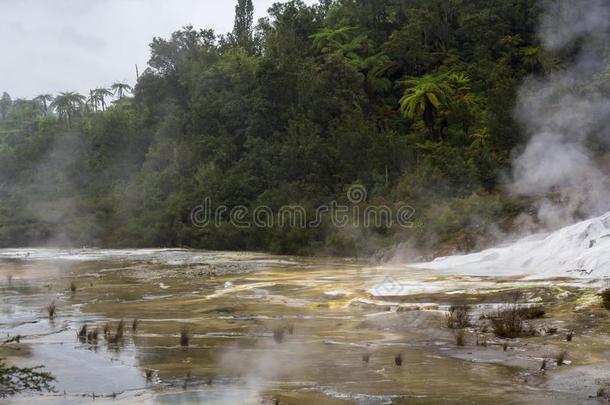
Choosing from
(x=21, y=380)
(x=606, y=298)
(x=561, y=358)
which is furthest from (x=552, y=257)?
(x=21, y=380)

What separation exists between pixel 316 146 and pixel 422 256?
12.2m

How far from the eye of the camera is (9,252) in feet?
126

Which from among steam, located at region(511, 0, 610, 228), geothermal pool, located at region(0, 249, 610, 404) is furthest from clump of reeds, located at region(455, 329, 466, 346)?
steam, located at region(511, 0, 610, 228)

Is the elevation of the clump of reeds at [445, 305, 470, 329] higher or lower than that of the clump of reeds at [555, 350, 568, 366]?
higher

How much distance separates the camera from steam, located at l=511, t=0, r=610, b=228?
86.2 feet

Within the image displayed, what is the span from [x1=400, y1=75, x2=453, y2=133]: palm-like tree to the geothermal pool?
19519 mm

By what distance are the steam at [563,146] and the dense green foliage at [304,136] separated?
123cm

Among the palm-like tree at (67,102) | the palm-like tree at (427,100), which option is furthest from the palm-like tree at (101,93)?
the palm-like tree at (427,100)

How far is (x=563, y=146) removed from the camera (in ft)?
104

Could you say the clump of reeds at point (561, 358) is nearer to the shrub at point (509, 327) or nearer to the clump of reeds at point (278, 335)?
the shrub at point (509, 327)

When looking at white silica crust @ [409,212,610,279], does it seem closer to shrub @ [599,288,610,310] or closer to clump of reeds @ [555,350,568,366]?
shrub @ [599,288,610,310]

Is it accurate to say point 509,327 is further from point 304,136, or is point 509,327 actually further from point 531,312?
point 304,136

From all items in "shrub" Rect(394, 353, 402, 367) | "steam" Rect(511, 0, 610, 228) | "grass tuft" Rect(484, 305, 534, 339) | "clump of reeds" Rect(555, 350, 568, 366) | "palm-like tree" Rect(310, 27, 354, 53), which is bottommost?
"shrub" Rect(394, 353, 402, 367)

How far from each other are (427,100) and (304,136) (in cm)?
691
